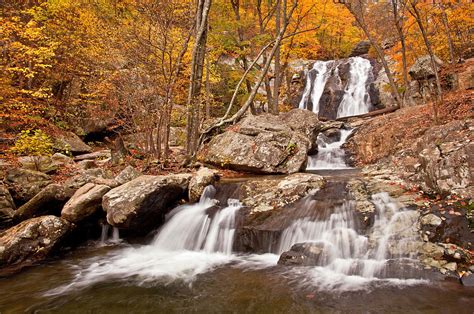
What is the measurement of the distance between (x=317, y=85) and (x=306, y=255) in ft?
56.8

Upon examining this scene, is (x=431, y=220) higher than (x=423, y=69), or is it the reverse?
(x=423, y=69)

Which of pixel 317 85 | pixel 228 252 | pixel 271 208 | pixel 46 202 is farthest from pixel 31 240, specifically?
pixel 317 85

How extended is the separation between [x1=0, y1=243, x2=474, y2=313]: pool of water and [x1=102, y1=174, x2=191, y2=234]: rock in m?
1.31

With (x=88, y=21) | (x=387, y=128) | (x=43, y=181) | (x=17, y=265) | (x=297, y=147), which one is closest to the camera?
(x=17, y=265)

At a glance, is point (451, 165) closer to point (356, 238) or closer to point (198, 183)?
point (356, 238)

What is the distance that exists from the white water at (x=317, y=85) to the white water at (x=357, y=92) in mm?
1576

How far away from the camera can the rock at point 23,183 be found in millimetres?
7766

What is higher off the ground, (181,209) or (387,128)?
(387,128)

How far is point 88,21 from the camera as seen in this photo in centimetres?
1355

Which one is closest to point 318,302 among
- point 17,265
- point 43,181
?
point 17,265

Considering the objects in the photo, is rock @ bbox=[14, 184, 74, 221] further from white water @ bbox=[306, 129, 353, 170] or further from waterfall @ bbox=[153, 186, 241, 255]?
white water @ bbox=[306, 129, 353, 170]

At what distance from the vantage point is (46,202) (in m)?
7.02

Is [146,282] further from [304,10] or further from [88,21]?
[304,10]

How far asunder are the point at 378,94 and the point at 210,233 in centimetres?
1595
